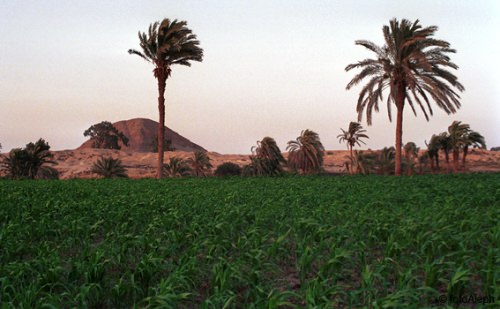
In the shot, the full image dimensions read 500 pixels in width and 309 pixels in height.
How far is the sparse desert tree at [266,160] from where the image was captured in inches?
1346

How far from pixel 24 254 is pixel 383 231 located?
5619 millimetres

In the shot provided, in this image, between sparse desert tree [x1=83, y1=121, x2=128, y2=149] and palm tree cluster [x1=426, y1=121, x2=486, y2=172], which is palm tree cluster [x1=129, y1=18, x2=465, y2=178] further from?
sparse desert tree [x1=83, y1=121, x2=128, y2=149]

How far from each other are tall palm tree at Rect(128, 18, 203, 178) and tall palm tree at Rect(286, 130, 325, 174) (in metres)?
13.8

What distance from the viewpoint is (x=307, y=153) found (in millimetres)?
40688

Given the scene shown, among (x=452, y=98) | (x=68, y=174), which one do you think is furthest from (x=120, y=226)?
(x=68, y=174)

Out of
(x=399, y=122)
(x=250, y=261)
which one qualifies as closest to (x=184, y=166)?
(x=399, y=122)

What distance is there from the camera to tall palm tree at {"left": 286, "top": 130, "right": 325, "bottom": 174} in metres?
40.5

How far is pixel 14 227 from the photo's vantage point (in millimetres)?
7508

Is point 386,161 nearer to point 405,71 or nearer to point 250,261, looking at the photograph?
point 405,71

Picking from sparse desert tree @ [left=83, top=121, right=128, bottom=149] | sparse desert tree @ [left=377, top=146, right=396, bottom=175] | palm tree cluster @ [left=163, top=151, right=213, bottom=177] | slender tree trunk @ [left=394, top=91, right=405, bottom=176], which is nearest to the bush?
palm tree cluster @ [left=163, top=151, right=213, bottom=177]

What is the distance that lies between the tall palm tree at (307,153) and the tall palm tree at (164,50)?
13.8 m

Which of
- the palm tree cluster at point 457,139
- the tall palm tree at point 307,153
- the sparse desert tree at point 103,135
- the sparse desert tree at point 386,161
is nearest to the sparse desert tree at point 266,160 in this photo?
the tall palm tree at point 307,153

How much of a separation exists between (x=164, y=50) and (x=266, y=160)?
11899 millimetres

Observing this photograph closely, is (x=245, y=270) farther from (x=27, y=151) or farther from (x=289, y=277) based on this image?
(x=27, y=151)
